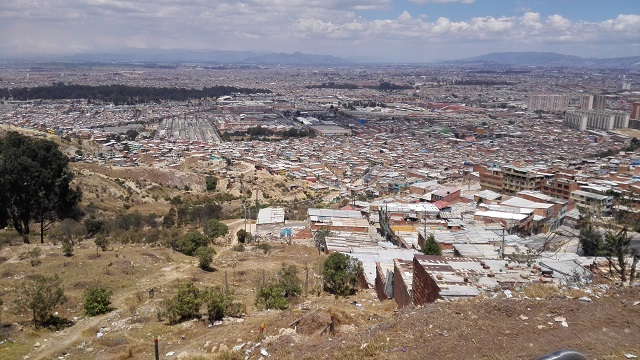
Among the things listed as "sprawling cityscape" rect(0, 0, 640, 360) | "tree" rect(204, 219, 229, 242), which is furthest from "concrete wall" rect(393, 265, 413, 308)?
"tree" rect(204, 219, 229, 242)

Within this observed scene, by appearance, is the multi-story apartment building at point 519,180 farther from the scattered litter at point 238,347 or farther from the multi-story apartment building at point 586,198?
the scattered litter at point 238,347

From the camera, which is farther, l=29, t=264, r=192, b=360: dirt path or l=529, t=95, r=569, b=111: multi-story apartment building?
l=529, t=95, r=569, b=111: multi-story apartment building

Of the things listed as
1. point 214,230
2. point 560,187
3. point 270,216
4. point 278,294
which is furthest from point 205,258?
point 560,187

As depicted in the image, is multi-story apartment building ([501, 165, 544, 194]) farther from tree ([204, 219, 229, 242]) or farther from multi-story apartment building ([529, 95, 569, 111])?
multi-story apartment building ([529, 95, 569, 111])

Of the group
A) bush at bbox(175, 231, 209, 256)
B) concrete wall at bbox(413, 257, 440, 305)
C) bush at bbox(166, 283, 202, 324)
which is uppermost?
concrete wall at bbox(413, 257, 440, 305)

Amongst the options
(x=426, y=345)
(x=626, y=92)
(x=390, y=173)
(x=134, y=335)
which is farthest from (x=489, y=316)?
(x=626, y=92)
